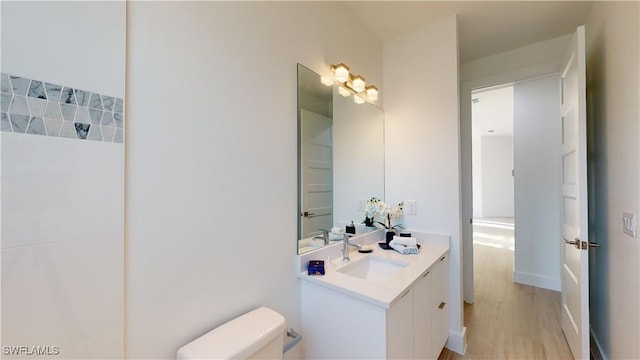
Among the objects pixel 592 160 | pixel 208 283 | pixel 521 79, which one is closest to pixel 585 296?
pixel 592 160

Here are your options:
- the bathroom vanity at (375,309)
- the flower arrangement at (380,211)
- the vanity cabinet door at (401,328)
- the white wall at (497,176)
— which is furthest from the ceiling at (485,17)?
the white wall at (497,176)

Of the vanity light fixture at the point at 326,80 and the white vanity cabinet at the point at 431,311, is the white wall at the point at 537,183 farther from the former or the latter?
the vanity light fixture at the point at 326,80

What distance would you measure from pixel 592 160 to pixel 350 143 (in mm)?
1885

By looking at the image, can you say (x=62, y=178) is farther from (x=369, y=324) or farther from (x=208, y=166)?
(x=369, y=324)

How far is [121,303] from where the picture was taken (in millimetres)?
801

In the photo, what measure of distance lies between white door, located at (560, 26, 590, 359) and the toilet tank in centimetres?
192

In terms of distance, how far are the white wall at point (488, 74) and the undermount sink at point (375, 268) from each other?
1359 millimetres

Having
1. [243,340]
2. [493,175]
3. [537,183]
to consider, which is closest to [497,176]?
[493,175]

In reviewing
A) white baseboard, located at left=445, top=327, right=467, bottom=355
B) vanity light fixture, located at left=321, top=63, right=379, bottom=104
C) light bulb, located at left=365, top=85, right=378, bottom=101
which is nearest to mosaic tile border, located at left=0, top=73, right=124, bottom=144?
vanity light fixture, located at left=321, top=63, right=379, bottom=104

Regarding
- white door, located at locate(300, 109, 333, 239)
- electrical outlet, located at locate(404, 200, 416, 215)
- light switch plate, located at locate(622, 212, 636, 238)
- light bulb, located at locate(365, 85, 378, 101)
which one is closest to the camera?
light switch plate, located at locate(622, 212, 636, 238)

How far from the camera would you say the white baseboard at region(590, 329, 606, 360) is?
174cm

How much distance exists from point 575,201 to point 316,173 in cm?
179

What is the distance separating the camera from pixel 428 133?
6.95ft

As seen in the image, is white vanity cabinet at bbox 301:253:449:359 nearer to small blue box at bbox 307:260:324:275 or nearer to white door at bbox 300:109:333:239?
small blue box at bbox 307:260:324:275
